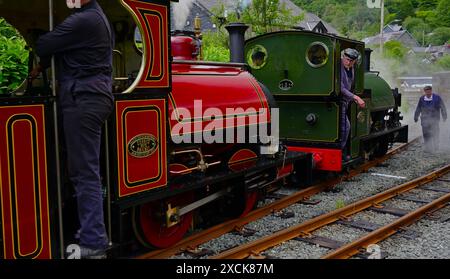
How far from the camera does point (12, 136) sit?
3.10 metres

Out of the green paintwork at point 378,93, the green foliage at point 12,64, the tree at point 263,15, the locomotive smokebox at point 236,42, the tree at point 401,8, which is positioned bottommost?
the green paintwork at point 378,93

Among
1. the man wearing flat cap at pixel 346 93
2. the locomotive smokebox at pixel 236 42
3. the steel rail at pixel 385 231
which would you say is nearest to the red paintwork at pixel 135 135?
the steel rail at pixel 385 231

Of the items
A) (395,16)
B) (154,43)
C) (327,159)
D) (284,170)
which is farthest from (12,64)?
(395,16)

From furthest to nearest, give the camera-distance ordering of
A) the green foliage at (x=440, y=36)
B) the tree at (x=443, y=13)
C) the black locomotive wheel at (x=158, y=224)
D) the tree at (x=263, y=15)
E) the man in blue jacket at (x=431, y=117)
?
the green foliage at (x=440, y=36)
the tree at (x=443, y=13)
the tree at (x=263, y=15)
the man in blue jacket at (x=431, y=117)
the black locomotive wheel at (x=158, y=224)

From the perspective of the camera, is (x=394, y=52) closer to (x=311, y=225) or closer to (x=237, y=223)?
(x=311, y=225)

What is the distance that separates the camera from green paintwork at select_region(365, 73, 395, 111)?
9.75 metres

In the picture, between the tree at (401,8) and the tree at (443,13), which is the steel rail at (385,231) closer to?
the tree at (443,13)

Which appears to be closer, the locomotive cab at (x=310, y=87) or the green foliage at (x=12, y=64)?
the green foliage at (x=12, y=64)

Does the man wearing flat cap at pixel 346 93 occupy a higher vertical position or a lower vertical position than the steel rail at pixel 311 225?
higher

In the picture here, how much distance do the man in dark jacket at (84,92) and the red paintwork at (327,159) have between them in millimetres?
4684

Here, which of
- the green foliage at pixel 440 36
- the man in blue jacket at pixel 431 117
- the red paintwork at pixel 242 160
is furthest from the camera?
the green foliage at pixel 440 36

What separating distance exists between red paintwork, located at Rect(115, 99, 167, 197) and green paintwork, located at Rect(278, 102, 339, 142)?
12.8ft

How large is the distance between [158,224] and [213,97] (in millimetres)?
1409

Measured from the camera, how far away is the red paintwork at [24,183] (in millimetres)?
3092
